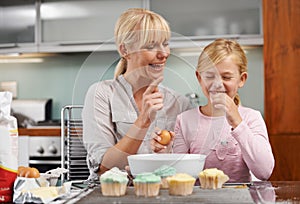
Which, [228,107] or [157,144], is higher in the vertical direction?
[228,107]

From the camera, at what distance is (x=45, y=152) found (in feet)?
10.0

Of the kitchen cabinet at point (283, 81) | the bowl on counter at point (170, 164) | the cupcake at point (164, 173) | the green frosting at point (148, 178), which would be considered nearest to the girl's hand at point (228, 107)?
the bowl on counter at point (170, 164)

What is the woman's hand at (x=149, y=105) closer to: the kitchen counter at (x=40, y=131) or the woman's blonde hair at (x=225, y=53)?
the woman's blonde hair at (x=225, y=53)

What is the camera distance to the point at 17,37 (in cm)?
346

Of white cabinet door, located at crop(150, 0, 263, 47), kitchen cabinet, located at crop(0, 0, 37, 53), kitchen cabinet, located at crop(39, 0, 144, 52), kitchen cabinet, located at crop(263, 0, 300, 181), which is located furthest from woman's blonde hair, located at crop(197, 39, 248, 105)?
kitchen cabinet, located at crop(0, 0, 37, 53)

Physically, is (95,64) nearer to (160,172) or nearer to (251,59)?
(160,172)

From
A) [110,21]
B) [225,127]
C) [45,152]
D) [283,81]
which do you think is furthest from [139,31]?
[110,21]

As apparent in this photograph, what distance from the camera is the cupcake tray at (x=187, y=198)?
2.99 feet

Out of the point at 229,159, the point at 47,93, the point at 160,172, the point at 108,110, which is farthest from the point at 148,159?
the point at 47,93

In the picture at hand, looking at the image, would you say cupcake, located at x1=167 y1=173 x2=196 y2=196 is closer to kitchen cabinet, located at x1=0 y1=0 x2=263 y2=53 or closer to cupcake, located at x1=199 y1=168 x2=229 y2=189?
cupcake, located at x1=199 y1=168 x2=229 y2=189

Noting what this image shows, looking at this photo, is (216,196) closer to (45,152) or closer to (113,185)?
(113,185)

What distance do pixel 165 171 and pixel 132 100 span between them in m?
0.29

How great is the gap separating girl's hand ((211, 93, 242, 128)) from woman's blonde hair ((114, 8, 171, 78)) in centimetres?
26

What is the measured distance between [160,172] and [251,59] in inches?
94.9
